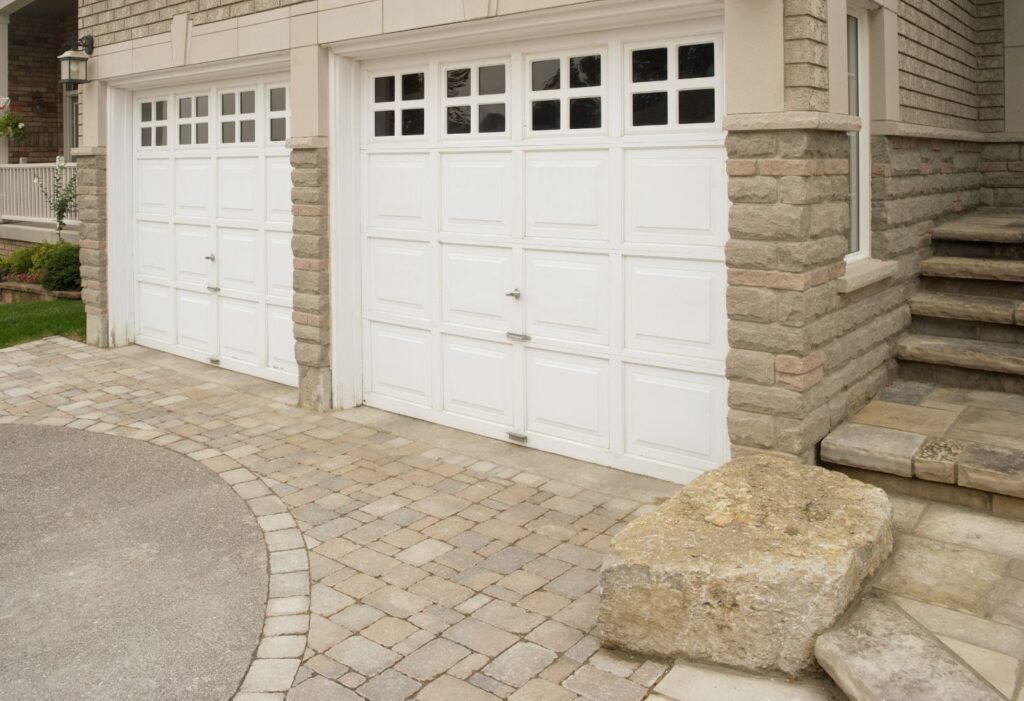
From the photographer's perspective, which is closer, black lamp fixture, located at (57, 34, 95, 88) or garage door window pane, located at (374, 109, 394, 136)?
garage door window pane, located at (374, 109, 394, 136)

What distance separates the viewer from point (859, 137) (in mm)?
5879

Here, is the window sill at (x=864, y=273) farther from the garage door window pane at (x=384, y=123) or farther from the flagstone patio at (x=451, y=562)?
the garage door window pane at (x=384, y=123)

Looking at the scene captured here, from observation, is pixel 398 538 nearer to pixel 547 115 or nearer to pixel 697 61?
pixel 547 115

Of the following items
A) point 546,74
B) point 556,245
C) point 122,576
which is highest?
point 546,74

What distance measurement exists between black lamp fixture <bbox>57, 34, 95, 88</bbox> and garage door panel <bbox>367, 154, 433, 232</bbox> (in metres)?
4.02

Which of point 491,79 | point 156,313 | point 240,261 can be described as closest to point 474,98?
point 491,79

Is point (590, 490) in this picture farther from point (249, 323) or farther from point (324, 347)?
point (249, 323)

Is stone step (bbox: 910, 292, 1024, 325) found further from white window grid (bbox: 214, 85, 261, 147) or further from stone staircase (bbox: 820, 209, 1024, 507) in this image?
white window grid (bbox: 214, 85, 261, 147)

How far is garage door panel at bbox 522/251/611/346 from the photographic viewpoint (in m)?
6.05

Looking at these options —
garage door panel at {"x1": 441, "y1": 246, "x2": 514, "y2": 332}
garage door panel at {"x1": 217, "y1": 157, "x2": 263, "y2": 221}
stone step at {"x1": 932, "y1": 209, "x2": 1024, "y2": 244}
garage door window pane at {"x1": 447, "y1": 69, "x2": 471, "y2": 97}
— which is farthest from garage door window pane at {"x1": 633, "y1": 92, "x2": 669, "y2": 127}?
garage door panel at {"x1": 217, "y1": 157, "x2": 263, "y2": 221}

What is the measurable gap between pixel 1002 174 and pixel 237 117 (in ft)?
20.8

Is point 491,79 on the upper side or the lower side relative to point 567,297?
upper

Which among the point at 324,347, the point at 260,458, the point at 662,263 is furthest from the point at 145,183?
the point at 662,263

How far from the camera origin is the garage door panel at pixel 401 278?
23.2ft
